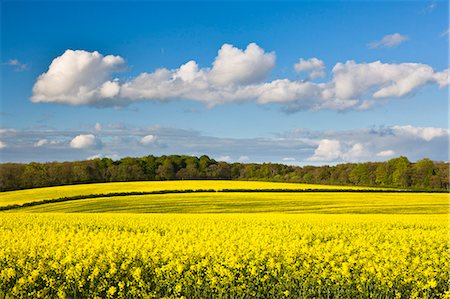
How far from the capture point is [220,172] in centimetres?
7912

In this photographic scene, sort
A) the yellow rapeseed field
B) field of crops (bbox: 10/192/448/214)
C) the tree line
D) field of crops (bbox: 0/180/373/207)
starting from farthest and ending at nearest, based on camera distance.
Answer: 1. the tree line
2. field of crops (bbox: 0/180/373/207)
3. field of crops (bbox: 10/192/448/214)
4. the yellow rapeseed field

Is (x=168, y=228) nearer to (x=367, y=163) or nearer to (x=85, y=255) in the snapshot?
(x=85, y=255)

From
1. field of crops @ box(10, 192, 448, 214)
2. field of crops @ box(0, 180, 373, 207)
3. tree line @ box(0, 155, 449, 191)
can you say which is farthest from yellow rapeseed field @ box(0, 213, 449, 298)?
tree line @ box(0, 155, 449, 191)

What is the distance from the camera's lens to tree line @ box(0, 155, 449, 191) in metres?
70.9

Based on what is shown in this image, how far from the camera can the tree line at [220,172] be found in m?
70.9

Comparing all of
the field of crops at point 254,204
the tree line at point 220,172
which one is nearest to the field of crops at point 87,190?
the field of crops at point 254,204

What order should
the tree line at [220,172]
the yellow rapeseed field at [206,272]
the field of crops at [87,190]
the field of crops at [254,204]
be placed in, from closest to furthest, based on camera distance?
the yellow rapeseed field at [206,272] < the field of crops at [254,204] < the field of crops at [87,190] < the tree line at [220,172]

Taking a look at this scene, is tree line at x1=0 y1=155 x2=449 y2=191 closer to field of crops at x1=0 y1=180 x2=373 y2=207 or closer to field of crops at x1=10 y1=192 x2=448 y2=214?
field of crops at x1=0 y1=180 x2=373 y2=207

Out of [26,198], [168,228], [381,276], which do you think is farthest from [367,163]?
[381,276]

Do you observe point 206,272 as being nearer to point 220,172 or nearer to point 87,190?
point 87,190

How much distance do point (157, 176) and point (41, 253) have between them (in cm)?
6492

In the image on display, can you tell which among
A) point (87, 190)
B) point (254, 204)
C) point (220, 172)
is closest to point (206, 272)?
point (254, 204)

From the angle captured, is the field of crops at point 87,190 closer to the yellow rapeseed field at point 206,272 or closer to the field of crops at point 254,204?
the field of crops at point 254,204

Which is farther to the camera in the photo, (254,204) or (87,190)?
(87,190)
